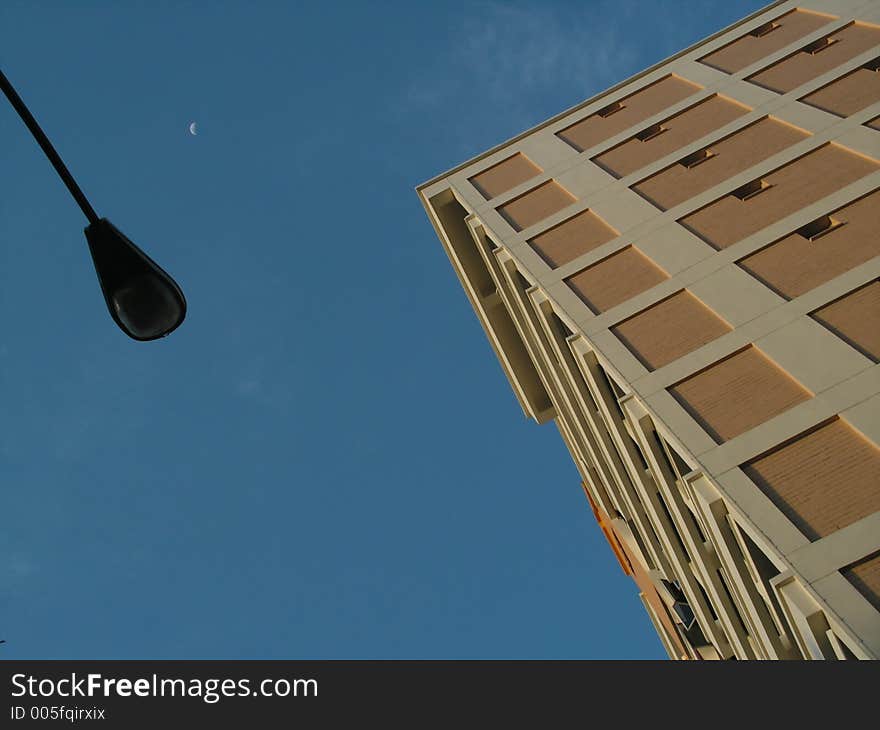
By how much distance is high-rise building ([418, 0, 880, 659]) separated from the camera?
45.6ft

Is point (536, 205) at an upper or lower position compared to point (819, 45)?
lower

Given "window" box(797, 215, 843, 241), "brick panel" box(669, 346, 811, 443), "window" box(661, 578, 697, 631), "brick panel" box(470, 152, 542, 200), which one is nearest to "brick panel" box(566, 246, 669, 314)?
"window" box(797, 215, 843, 241)

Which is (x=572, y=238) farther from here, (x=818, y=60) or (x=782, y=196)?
(x=818, y=60)

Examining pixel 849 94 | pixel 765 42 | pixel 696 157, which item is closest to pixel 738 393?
pixel 696 157

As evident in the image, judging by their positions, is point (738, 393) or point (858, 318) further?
point (858, 318)

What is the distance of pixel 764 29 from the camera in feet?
95.2

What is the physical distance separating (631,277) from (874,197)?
5257 millimetres

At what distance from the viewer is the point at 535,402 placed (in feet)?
116

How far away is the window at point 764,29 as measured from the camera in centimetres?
2878

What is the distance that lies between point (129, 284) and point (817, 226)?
15911mm

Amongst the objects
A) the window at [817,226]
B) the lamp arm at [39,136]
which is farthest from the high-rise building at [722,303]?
the lamp arm at [39,136]

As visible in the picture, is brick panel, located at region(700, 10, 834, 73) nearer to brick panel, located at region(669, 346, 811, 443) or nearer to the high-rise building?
the high-rise building
